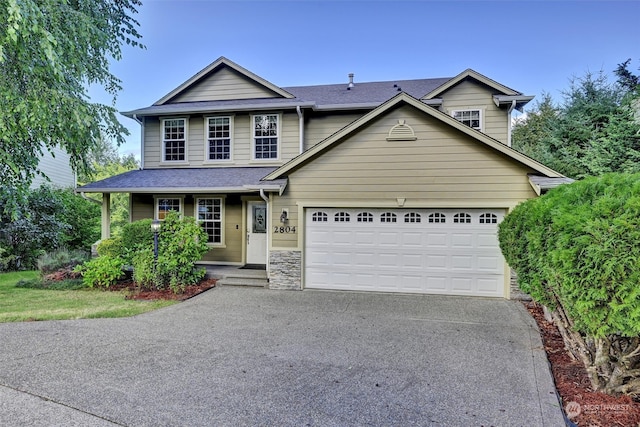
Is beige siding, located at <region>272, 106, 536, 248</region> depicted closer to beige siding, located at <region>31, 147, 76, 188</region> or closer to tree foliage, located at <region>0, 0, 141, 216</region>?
tree foliage, located at <region>0, 0, 141, 216</region>

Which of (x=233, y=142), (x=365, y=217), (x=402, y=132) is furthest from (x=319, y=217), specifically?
(x=233, y=142)

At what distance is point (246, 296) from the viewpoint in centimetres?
774

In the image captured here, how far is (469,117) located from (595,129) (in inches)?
328

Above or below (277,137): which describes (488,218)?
below

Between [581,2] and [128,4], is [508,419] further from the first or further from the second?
[581,2]

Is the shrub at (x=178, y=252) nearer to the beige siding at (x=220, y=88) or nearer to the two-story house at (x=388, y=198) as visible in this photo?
the two-story house at (x=388, y=198)

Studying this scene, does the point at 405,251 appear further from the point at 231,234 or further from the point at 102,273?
the point at 102,273

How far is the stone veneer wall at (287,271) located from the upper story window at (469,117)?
6976 millimetres

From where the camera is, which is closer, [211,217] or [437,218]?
[437,218]

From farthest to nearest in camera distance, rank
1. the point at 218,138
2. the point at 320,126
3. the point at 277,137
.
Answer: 1. the point at 218,138
2. the point at 320,126
3. the point at 277,137

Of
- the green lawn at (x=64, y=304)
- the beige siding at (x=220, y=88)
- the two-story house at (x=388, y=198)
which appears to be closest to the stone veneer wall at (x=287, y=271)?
the two-story house at (x=388, y=198)

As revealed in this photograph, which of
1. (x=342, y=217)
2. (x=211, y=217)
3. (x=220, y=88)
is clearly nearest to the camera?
(x=342, y=217)

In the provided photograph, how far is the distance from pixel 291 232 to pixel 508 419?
6116 millimetres

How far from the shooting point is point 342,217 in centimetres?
843
